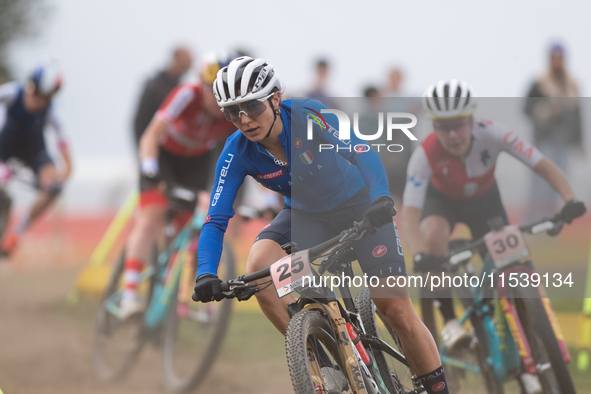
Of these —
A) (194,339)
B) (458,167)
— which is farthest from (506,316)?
(194,339)

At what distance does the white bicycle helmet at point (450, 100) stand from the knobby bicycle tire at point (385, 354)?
4.50ft

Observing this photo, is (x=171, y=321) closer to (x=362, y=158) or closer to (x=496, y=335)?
(x=496, y=335)

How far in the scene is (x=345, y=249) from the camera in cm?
322

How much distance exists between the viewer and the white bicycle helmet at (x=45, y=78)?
7.80 m

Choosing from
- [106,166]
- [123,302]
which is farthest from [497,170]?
[106,166]

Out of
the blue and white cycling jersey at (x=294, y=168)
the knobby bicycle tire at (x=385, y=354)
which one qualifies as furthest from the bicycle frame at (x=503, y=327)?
the blue and white cycling jersey at (x=294, y=168)

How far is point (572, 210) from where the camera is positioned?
13.0 feet

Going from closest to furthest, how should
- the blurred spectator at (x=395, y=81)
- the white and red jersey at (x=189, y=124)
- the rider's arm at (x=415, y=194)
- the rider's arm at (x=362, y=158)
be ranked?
1. the rider's arm at (x=362, y=158)
2. the rider's arm at (x=415, y=194)
3. the white and red jersey at (x=189, y=124)
4. the blurred spectator at (x=395, y=81)

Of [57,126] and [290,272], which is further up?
[57,126]

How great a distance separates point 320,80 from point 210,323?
16.9 feet

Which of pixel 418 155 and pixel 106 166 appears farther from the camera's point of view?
pixel 106 166

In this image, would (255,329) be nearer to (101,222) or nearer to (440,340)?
(440,340)

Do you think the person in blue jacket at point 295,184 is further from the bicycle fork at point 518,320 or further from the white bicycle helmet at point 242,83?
the bicycle fork at point 518,320

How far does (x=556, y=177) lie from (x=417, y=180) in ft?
2.98
